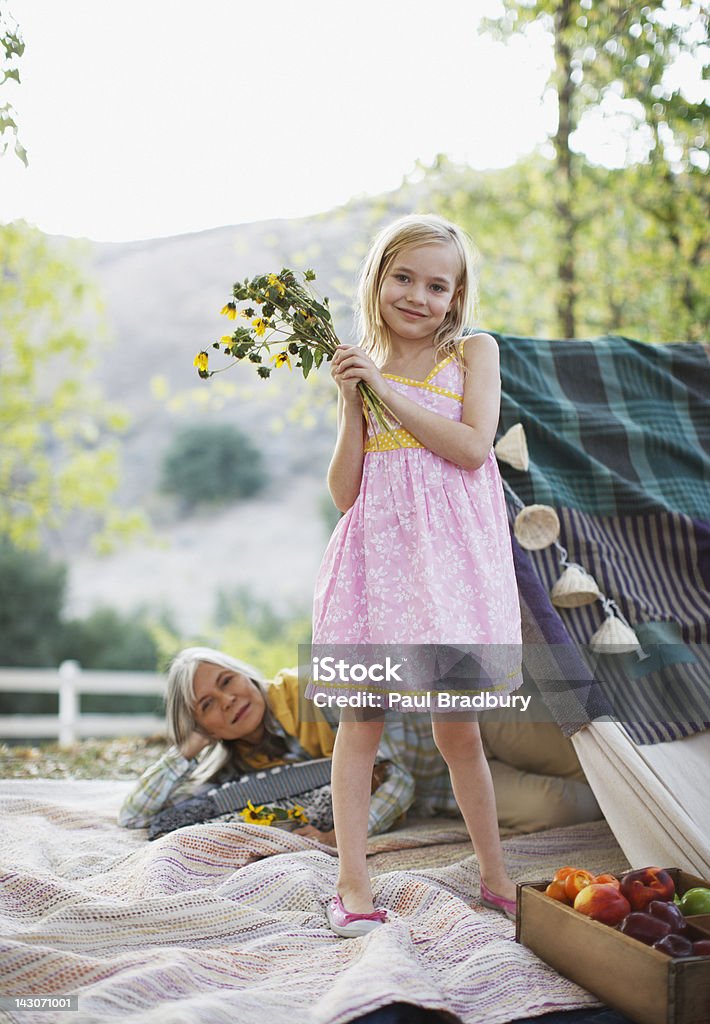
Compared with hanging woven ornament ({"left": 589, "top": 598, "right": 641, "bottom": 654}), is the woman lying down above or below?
below

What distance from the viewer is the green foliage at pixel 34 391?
798 cm

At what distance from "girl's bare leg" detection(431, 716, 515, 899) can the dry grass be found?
190 centimetres

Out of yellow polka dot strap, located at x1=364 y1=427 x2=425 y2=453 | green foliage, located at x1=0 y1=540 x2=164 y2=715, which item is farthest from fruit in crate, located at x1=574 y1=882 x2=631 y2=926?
green foliage, located at x1=0 y1=540 x2=164 y2=715

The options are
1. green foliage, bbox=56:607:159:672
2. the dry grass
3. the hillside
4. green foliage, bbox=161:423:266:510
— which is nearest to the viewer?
the dry grass

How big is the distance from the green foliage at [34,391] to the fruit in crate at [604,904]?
6.89 m

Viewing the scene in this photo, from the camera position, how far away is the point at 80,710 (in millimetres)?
9641

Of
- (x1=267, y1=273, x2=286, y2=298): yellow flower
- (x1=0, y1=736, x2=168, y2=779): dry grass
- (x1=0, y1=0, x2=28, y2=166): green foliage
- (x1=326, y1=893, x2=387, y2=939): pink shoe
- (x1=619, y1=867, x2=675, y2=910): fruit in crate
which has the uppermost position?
(x1=0, y1=0, x2=28, y2=166): green foliage

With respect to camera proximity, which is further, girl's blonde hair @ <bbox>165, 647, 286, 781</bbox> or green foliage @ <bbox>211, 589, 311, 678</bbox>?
green foliage @ <bbox>211, 589, 311, 678</bbox>

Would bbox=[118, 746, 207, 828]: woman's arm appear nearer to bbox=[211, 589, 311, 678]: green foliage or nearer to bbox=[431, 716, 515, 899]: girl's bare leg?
bbox=[431, 716, 515, 899]: girl's bare leg

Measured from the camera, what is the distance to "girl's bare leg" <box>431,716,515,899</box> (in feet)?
6.17

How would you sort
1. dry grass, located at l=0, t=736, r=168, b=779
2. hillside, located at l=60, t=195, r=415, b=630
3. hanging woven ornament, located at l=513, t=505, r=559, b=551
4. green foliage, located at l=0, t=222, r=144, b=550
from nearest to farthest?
hanging woven ornament, located at l=513, t=505, r=559, b=551, dry grass, located at l=0, t=736, r=168, b=779, green foliage, located at l=0, t=222, r=144, b=550, hillside, located at l=60, t=195, r=415, b=630

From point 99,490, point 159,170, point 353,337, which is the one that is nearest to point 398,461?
point 353,337

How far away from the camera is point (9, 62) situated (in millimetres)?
2062

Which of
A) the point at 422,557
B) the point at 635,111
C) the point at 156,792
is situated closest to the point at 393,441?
the point at 422,557
